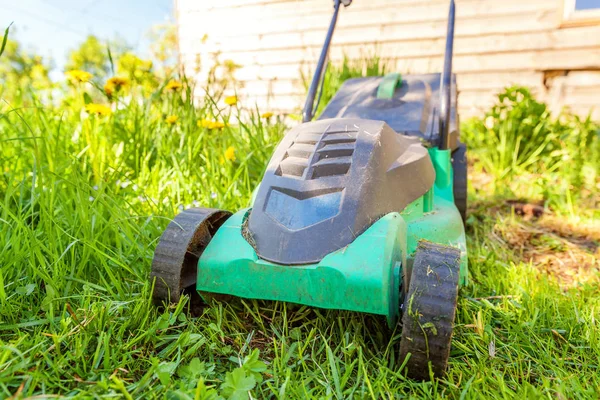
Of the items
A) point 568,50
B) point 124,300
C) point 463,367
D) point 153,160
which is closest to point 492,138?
point 568,50

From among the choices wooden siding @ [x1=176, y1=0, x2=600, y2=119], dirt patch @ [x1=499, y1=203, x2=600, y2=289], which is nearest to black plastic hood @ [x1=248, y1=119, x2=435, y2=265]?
dirt patch @ [x1=499, y1=203, x2=600, y2=289]

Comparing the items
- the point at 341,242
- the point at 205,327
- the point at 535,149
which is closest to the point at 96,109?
the point at 205,327

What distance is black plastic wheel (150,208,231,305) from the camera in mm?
1272

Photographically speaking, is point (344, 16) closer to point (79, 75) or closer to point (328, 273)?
point (79, 75)

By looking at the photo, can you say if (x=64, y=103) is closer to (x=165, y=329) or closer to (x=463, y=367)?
(x=165, y=329)

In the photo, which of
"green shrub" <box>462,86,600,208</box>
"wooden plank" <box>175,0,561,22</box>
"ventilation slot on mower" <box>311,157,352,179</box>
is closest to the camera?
"ventilation slot on mower" <box>311,157,352,179</box>

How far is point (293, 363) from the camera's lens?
4.05ft

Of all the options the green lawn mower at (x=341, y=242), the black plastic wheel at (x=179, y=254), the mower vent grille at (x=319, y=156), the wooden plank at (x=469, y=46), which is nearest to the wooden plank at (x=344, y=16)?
the wooden plank at (x=469, y=46)

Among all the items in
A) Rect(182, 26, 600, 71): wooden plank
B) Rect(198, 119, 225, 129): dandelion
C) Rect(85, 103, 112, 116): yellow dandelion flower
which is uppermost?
Rect(182, 26, 600, 71): wooden plank

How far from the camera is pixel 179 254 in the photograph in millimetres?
1273

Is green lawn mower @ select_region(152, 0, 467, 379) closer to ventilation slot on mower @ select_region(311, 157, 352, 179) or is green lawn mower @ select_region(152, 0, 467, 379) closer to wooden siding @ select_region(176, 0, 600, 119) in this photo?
ventilation slot on mower @ select_region(311, 157, 352, 179)

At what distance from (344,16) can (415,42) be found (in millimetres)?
850

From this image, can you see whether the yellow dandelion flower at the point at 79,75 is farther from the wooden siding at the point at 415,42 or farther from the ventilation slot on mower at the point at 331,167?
the wooden siding at the point at 415,42

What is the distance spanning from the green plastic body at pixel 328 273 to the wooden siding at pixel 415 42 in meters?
2.73
